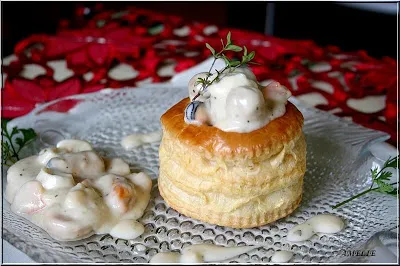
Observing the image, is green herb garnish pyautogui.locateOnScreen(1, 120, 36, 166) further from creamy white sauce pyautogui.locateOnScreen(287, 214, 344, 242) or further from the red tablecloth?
creamy white sauce pyautogui.locateOnScreen(287, 214, 344, 242)

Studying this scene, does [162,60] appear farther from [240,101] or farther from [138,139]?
[240,101]

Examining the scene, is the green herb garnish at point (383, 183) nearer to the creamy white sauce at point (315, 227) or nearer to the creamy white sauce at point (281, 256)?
the creamy white sauce at point (315, 227)

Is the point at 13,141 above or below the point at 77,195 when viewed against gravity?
below

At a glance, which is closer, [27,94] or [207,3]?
[27,94]

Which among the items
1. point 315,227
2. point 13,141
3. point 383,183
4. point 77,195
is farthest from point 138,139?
point 383,183

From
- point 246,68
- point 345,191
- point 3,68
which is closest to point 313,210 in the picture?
point 345,191

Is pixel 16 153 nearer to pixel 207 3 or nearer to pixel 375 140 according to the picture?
pixel 375 140

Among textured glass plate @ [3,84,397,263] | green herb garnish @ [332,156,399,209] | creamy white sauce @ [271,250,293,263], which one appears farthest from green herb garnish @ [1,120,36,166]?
green herb garnish @ [332,156,399,209]
